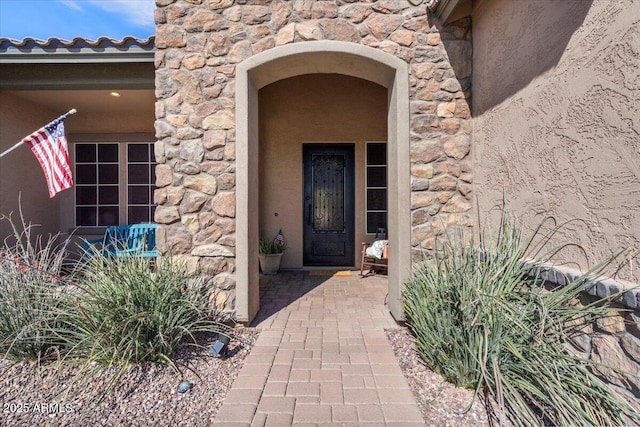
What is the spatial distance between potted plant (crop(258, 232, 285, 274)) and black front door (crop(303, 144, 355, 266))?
0.58 metres

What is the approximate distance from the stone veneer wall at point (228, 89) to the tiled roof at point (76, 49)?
32.6 inches

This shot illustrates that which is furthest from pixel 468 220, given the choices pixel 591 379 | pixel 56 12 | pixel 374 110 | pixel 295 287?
pixel 56 12

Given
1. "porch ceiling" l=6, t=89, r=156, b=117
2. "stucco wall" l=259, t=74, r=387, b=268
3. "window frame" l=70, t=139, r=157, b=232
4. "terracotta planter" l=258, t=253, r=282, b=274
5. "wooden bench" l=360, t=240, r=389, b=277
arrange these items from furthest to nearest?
"window frame" l=70, t=139, r=157, b=232, "stucco wall" l=259, t=74, r=387, b=268, "terracotta planter" l=258, t=253, r=282, b=274, "wooden bench" l=360, t=240, r=389, b=277, "porch ceiling" l=6, t=89, r=156, b=117

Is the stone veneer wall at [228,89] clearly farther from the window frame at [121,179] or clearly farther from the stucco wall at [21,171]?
the window frame at [121,179]

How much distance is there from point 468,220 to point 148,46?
14.8ft

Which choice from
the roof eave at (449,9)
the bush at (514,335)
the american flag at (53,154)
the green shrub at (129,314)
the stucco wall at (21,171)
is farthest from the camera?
the stucco wall at (21,171)

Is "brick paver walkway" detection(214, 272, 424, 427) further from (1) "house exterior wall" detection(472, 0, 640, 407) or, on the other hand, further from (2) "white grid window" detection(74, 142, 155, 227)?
(2) "white grid window" detection(74, 142, 155, 227)

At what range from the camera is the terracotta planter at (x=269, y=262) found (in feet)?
19.6

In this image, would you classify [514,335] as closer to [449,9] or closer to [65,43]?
[449,9]

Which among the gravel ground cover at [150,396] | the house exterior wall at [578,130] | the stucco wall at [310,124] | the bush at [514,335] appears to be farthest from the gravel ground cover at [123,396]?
the stucco wall at [310,124]

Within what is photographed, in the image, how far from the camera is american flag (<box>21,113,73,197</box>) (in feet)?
12.2

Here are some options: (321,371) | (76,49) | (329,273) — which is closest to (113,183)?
(76,49)

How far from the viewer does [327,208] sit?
6430mm

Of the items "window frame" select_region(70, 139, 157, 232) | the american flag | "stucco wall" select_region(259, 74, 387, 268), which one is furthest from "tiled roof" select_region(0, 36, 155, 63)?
"stucco wall" select_region(259, 74, 387, 268)
